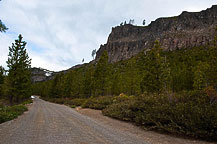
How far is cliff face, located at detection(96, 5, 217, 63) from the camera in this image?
97.2 meters

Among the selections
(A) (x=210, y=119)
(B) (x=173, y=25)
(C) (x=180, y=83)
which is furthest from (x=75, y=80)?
(B) (x=173, y=25)

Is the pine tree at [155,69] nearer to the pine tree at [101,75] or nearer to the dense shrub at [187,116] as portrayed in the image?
the dense shrub at [187,116]

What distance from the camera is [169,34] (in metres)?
117

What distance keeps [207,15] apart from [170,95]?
13885 centimetres

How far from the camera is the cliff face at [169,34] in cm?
9716

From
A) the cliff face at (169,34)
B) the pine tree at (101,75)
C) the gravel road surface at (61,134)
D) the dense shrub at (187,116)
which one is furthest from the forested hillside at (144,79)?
the cliff face at (169,34)

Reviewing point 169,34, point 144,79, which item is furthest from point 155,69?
point 169,34

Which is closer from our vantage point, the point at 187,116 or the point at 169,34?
the point at 187,116

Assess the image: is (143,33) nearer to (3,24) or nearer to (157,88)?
(157,88)

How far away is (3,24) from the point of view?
5879 mm

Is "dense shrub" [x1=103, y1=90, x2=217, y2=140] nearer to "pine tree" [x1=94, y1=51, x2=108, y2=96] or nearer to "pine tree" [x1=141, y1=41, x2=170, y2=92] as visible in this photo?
"pine tree" [x1=141, y1=41, x2=170, y2=92]

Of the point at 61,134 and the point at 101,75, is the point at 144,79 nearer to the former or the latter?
the point at 101,75

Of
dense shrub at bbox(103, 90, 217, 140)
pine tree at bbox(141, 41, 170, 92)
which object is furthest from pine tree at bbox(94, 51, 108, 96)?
dense shrub at bbox(103, 90, 217, 140)

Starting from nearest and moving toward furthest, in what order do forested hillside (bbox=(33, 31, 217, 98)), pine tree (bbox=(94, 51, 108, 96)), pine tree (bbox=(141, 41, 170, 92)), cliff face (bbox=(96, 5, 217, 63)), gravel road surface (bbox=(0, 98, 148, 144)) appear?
gravel road surface (bbox=(0, 98, 148, 144))
forested hillside (bbox=(33, 31, 217, 98))
pine tree (bbox=(141, 41, 170, 92))
pine tree (bbox=(94, 51, 108, 96))
cliff face (bbox=(96, 5, 217, 63))
